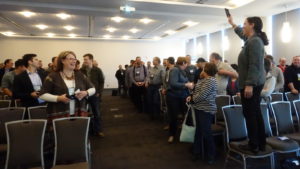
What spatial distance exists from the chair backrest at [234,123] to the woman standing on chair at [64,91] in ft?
5.55

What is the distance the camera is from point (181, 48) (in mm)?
14312

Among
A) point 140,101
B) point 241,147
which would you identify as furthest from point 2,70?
point 241,147

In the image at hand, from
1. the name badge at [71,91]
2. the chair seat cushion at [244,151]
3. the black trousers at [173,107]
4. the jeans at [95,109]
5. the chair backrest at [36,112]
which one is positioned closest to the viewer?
the chair seat cushion at [244,151]

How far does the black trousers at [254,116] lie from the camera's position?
2.13 metres

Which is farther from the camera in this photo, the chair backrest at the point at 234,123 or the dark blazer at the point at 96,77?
the dark blazer at the point at 96,77

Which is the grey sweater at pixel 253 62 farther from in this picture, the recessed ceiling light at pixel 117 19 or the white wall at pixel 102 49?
the white wall at pixel 102 49

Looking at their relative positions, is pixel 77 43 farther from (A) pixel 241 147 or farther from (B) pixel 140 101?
(A) pixel 241 147

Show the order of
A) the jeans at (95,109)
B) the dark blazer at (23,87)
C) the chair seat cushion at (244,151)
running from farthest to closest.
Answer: the jeans at (95,109), the dark blazer at (23,87), the chair seat cushion at (244,151)

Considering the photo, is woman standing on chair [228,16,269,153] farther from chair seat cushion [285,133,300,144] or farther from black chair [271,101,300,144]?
black chair [271,101,300,144]

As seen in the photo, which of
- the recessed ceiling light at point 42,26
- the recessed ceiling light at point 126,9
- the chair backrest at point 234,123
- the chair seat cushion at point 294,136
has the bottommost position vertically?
the chair seat cushion at point 294,136

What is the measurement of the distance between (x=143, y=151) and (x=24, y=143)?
73.6 inches

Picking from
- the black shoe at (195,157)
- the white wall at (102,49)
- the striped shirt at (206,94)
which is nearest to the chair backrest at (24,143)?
the striped shirt at (206,94)

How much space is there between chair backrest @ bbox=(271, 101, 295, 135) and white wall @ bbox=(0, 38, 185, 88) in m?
11.2

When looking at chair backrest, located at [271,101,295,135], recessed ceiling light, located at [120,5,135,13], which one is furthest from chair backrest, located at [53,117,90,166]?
recessed ceiling light, located at [120,5,135,13]
